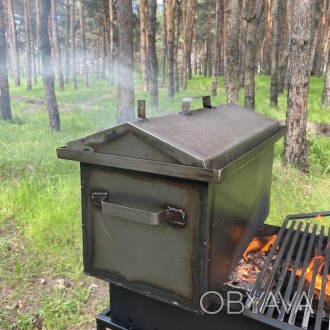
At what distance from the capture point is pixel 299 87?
594cm

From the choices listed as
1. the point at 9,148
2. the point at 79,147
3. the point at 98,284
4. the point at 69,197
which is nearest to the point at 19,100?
the point at 9,148

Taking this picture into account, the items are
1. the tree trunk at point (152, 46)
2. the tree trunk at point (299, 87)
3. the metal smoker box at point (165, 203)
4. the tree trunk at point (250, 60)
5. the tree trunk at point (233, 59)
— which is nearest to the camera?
the metal smoker box at point (165, 203)

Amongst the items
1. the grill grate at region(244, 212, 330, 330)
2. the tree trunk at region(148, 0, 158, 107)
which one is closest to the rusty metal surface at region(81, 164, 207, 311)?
the grill grate at region(244, 212, 330, 330)

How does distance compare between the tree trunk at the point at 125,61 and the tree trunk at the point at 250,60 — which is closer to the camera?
the tree trunk at the point at 125,61

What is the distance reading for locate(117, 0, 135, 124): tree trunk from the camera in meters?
8.02

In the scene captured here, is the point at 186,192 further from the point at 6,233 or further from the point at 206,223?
the point at 6,233

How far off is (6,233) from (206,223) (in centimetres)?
330

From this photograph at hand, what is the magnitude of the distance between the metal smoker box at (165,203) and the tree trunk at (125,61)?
6656mm

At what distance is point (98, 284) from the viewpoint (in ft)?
11.0

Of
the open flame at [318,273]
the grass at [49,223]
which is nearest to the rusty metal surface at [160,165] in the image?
the open flame at [318,273]

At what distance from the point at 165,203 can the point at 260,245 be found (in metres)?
1.19

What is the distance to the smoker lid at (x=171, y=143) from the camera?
1.61 meters

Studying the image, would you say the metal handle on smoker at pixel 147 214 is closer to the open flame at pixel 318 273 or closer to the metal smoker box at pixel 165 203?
the metal smoker box at pixel 165 203

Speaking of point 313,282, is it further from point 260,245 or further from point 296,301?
point 260,245
